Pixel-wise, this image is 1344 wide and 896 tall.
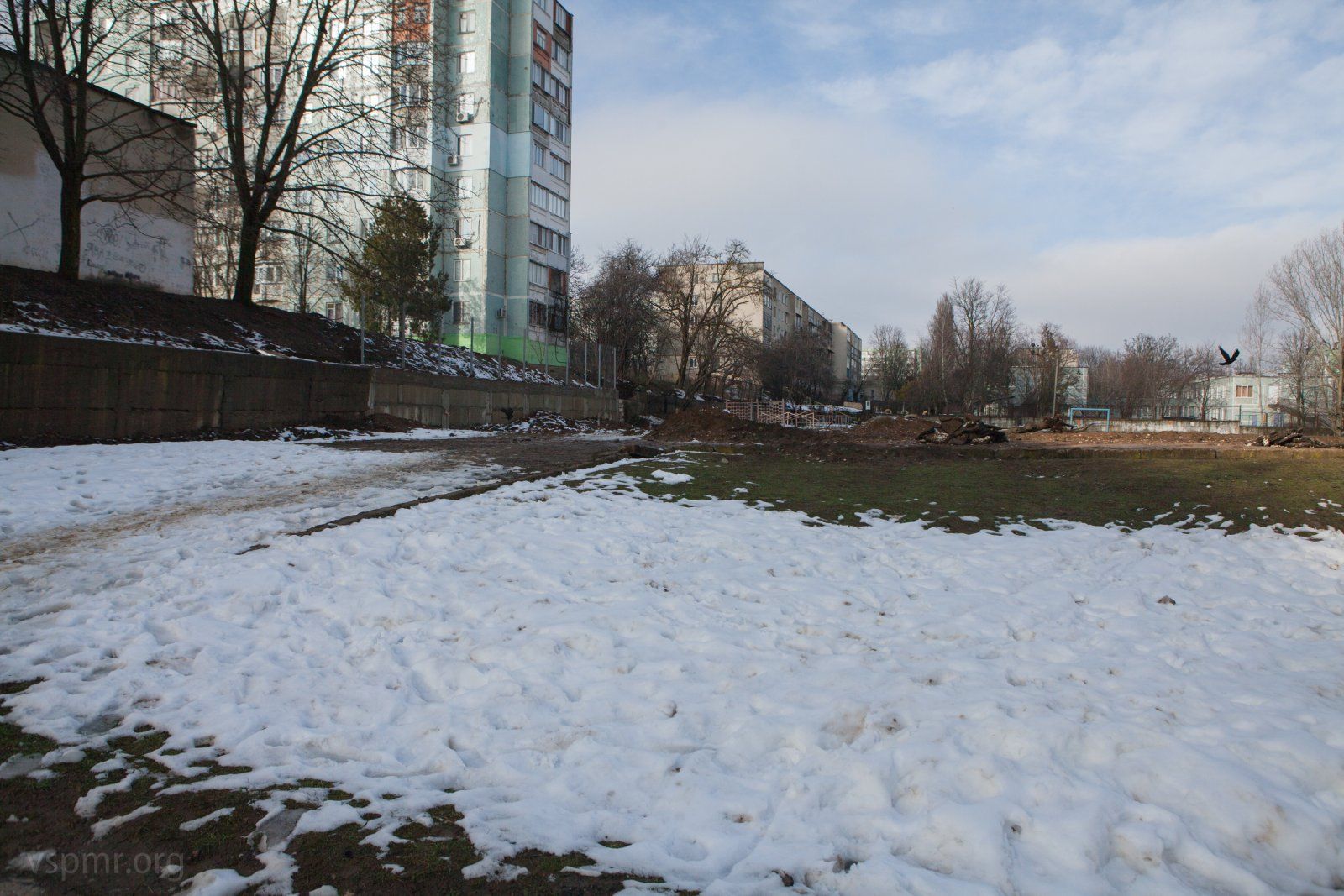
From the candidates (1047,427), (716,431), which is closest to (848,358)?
(1047,427)

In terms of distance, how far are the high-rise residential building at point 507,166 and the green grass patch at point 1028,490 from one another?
33.4m

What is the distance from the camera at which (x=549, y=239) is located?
49062mm

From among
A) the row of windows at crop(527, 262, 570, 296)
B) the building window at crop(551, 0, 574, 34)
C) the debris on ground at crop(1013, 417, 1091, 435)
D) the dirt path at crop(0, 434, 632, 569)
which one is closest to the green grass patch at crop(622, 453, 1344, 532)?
the dirt path at crop(0, 434, 632, 569)

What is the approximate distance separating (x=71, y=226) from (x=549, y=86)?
1521 inches

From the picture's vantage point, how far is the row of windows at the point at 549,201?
155ft

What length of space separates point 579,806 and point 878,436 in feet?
70.8

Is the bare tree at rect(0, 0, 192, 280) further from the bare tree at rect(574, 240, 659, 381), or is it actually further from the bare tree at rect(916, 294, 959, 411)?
the bare tree at rect(916, 294, 959, 411)

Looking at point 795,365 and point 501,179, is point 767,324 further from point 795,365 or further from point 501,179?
point 501,179

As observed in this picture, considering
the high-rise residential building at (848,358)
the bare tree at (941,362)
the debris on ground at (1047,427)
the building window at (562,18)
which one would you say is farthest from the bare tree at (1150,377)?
the building window at (562,18)

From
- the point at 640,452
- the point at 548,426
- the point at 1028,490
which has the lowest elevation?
the point at 1028,490

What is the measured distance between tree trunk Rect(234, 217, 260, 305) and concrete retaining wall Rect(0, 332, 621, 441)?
464cm

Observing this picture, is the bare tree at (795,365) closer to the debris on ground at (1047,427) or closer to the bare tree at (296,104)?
the debris on ground at (1047,427)

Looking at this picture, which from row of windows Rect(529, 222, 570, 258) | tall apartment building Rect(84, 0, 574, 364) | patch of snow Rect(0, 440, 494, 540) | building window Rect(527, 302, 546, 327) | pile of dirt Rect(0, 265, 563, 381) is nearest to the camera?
patch of snow Rect(0, 440, 494, 540)

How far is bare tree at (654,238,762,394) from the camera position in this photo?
46.3m
